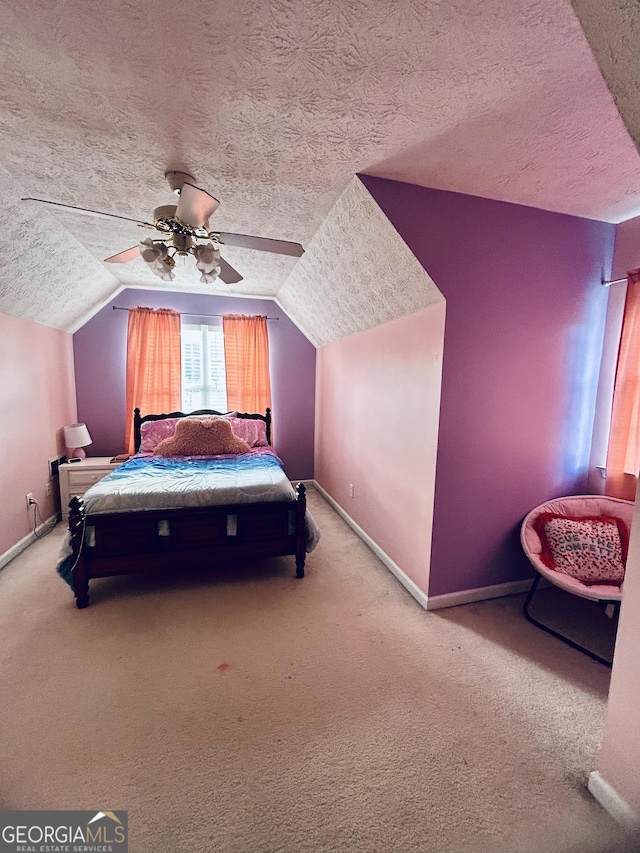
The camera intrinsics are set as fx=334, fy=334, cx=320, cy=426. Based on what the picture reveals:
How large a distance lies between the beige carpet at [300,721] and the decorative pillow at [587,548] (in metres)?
0.43

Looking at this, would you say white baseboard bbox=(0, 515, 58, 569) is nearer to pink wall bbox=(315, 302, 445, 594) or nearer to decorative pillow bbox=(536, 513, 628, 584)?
pink wall bbox=(315, 302, 445, 594)

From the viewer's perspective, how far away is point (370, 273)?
226 cm

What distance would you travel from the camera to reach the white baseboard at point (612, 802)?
1.07 meters

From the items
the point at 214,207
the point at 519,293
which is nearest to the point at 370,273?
the point at 519,293

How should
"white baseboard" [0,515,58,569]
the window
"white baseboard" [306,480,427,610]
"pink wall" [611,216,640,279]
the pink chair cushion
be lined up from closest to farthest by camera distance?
1. the pink chair cushion
2. "pink wall" [611,216,640,279]
3. "white baseboard" [306,480,427,610]
4. "white baseboard" [0,515,58,569]
5. the window

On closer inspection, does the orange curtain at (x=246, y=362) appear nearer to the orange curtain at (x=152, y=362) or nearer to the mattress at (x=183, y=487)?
the orange curtain at (x=152, y=362)

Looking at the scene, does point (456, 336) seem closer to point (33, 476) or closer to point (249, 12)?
point (249, 12)

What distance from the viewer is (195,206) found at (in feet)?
4.92

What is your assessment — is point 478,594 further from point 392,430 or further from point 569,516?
point 392,430

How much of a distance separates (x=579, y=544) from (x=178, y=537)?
100 inches

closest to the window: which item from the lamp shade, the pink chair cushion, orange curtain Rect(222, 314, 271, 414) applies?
orange curtain Rect(222, 314, 271, 414)

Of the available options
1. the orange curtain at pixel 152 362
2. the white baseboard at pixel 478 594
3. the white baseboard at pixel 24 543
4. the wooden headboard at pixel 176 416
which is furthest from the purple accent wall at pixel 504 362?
the white baseboard at pixel 24 543

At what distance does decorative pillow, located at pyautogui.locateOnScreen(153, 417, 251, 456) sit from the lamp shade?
2.67ft

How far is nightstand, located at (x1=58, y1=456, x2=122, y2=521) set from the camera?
3322 mm
